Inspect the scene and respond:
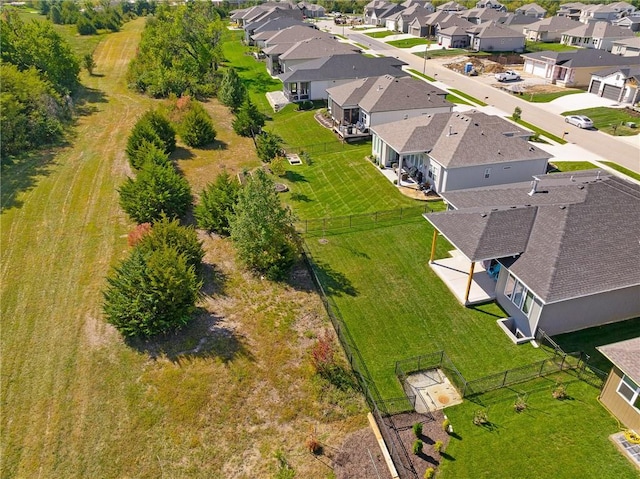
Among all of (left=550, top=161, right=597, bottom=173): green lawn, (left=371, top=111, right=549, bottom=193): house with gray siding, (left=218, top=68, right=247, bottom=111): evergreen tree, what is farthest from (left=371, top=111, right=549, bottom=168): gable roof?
(left=218, top=68, right=247, bottom=111): evergreen tree

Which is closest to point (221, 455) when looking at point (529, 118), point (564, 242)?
point (564, 242)

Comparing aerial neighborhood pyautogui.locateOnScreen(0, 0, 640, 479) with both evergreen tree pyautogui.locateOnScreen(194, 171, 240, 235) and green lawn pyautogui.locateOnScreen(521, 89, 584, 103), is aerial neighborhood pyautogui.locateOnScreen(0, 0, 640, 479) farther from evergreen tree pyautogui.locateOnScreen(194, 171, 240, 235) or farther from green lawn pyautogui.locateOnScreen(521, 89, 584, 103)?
green lawn pyautogui.locateOnScreen(521, 89, 584, 103)

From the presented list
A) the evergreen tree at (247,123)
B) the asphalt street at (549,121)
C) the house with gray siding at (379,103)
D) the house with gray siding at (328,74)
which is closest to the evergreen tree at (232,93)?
the house with gray siding at (328,74)

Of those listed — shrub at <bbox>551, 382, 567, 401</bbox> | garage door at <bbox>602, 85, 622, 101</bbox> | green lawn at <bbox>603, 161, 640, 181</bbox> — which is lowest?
shrub at <bbox>551, 382, 567, 401</bbox>

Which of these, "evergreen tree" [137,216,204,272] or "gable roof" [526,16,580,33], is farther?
"gable roof" [526,16,580,33]

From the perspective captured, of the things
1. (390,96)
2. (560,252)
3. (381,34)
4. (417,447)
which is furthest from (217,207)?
(381,34)

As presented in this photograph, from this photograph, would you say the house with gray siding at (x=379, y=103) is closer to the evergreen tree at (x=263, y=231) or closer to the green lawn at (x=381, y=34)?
the evergreen tree at (x=263, y=231)

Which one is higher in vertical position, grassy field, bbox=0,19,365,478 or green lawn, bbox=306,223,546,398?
green lawn, bbox=306,223,546,398

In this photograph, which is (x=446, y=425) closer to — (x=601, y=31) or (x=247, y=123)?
(x=247, y=123)
